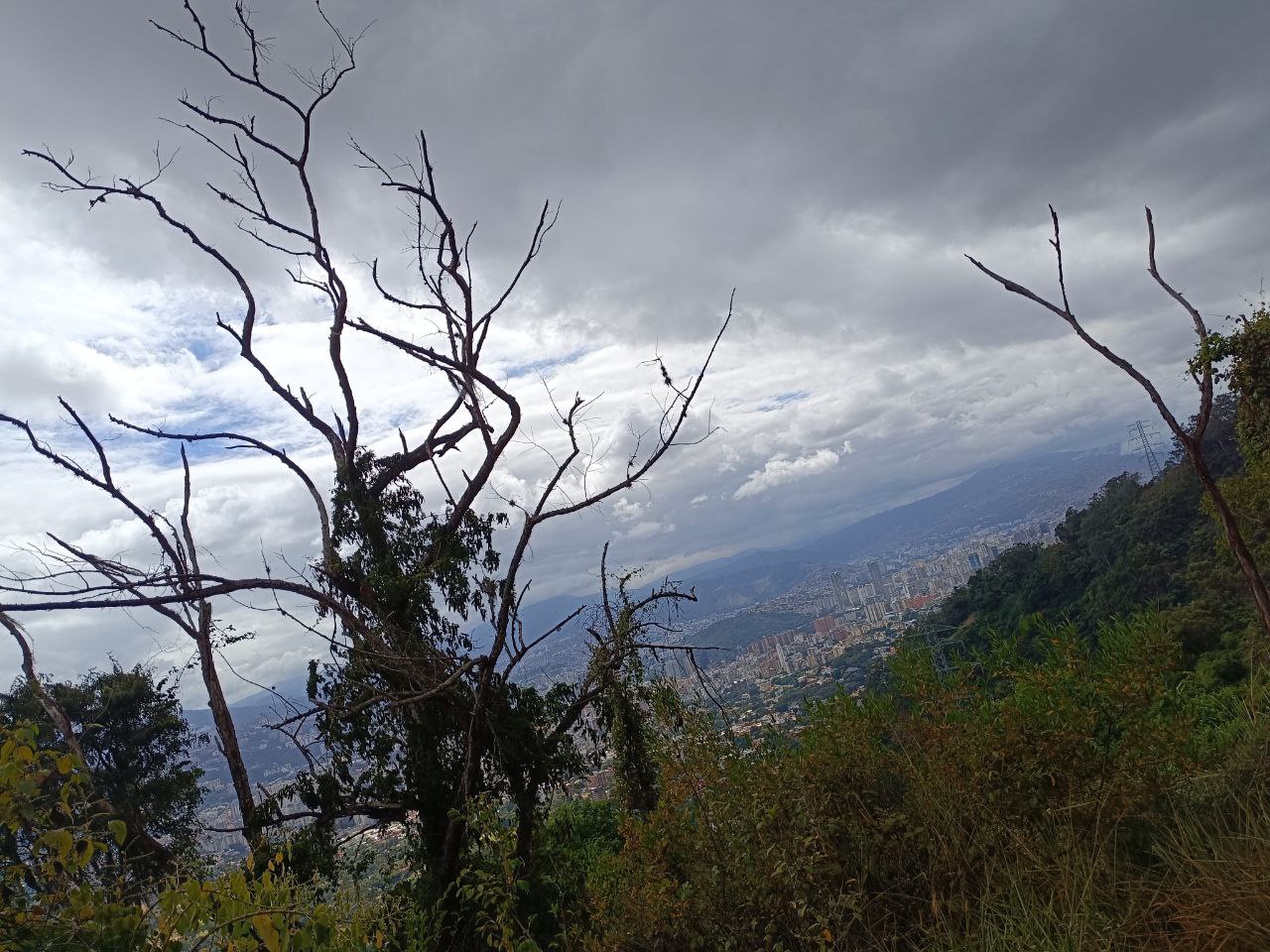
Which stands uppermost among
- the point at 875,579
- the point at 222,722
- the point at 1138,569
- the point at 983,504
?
the point at 222,722

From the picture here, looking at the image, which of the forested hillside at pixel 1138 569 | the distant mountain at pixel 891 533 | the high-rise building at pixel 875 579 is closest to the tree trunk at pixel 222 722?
the distant mountain at pixel 891 533

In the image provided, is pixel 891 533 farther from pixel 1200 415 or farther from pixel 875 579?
pixel 1200 415

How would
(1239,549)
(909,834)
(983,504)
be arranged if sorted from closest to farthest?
(909,834)
(1239,549)
(983,504)

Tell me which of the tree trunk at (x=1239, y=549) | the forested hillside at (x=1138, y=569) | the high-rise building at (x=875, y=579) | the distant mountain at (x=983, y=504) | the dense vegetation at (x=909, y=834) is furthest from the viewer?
the distant mountain at (x=983, y=504)

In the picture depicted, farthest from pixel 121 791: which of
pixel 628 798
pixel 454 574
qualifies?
pixel 628 798

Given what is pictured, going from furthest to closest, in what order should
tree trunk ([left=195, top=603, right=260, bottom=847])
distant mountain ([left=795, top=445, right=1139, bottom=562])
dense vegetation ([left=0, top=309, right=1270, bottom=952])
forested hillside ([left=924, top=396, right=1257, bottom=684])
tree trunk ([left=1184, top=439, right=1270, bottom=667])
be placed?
distant mountain ([left=795, top=445, right=1139, bottom=562]) → forested hillside ([left=924, top=396, right=1257, bottom=684]) → tree trunk ([left=195, top=603, right=260, bottom=847]) → tree trunk ([left=1184, top=439, right=1270, bottom=667]) → dense vegetation ([left=0, top=309, right=1270, bottom=952])

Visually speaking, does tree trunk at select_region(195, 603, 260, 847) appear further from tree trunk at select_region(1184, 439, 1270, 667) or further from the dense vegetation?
tree trunk at select_region(1184, 439, 1270, 667)

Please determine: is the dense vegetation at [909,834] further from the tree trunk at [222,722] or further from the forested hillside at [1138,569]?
the forested hillside at [1138,569]

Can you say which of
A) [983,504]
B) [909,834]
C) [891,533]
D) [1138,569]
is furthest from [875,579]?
[891,533]

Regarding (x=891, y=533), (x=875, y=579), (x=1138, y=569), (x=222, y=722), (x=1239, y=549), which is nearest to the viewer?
(x=1239, y=549)

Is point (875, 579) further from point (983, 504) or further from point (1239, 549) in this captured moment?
point (983, 504)

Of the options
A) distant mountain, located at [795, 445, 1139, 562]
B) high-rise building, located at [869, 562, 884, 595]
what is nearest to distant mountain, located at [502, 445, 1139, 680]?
distant mountain, located at [795, 445, 1139, 562]

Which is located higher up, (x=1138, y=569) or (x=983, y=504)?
(x=983, y=504)

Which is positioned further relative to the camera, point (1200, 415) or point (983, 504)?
point (983, 504)
